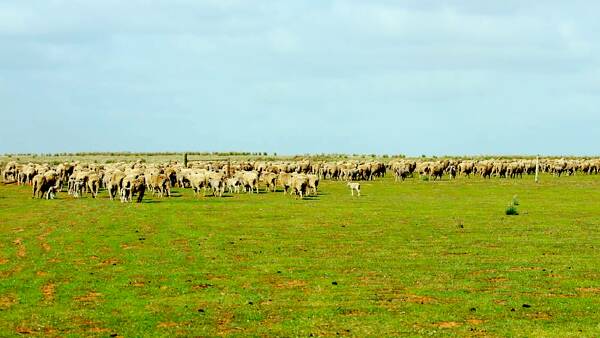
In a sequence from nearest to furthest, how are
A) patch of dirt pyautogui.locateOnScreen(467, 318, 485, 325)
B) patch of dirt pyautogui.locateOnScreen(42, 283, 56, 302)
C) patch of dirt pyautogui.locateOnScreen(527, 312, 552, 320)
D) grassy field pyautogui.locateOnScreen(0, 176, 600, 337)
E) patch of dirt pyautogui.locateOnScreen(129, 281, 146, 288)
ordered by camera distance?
patch of dirt pyautogui.locateOnScreen(467, 318, 485, 325), grassy field pyautogui.locateOnScreen(0, 176, 600, 337), patch of dirt pyautogui.locateOnScreen(527, 312, 552, 320), patch of dirt pyautogui.locateOnScreen(42, 283, 56, 302), patch of dirt pyautogui.locateOnScreen(129, 281, 146, 288)

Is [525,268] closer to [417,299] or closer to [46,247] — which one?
[417,299]

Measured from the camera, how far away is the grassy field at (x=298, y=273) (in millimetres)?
13734

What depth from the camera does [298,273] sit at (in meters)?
19.0

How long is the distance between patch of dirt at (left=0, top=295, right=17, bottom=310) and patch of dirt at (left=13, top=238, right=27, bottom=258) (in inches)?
236

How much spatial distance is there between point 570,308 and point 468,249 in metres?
8.48

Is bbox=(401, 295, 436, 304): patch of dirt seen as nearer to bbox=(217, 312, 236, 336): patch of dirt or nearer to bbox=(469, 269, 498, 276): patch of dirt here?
bbox=(469, 269, 498, 276): patch of dirt

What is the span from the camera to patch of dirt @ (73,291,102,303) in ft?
51.8

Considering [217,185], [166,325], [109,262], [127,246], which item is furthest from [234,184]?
[166,325]

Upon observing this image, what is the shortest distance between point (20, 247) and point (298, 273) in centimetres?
1027

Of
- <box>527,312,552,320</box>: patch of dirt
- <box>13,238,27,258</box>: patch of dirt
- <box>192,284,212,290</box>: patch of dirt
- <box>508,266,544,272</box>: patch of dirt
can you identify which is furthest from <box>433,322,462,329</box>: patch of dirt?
<box>13,238,27,258</box>: patch of dirt

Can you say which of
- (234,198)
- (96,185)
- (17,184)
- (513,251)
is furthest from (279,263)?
(17,184)

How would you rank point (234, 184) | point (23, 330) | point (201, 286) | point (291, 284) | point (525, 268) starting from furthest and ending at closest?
1. point (234, 184)
2. point (525, 268)
3. point (291, 284)
4. point (201, 286)
5. point (23, 330)

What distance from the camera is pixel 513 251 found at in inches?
904

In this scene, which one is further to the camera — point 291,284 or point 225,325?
point 291,284
